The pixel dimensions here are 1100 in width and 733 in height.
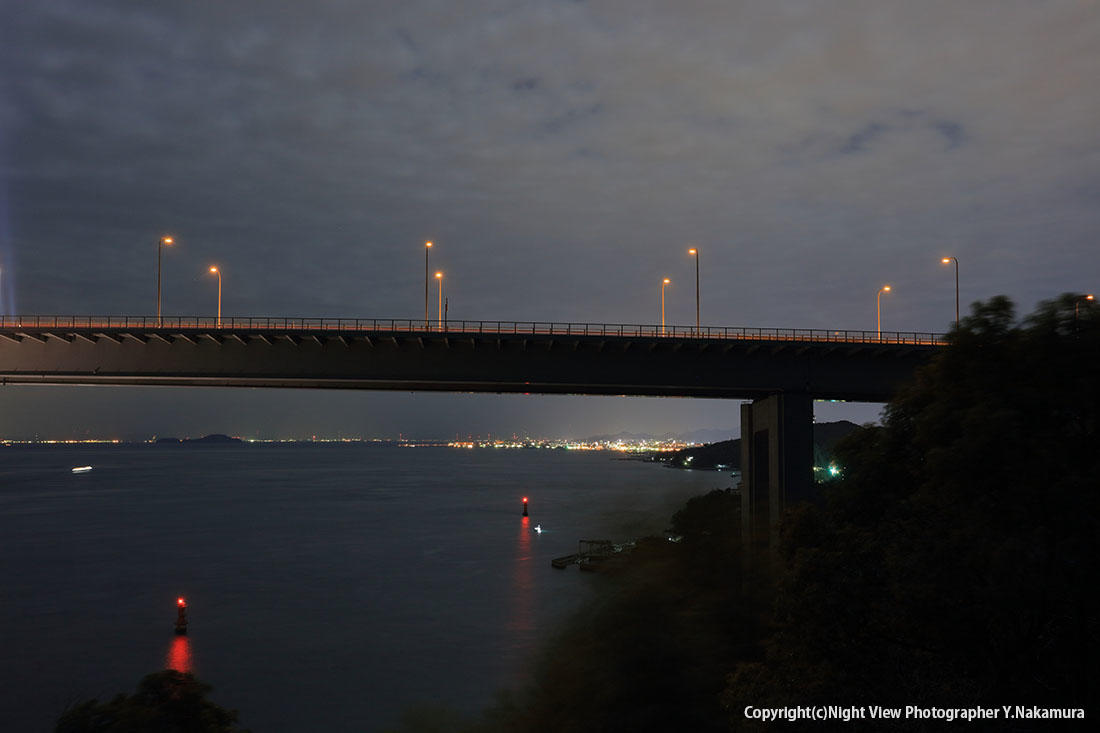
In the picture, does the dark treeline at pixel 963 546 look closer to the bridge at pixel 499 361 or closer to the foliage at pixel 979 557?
the foliage at pixel 979 557

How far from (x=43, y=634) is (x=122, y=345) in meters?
18.3

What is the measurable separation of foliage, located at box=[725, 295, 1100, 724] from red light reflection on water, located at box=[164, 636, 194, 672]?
3463 centimetres

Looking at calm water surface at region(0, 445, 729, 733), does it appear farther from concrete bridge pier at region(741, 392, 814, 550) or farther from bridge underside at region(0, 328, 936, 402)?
bridge underside at region(0, 328, 936, 402)

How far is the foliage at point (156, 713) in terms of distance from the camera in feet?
51.5

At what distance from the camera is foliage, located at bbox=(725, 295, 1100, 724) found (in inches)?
499

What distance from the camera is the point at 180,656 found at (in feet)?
135

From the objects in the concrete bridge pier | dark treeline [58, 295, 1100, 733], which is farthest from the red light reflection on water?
dark treeline [58, 295, 1100, 733]

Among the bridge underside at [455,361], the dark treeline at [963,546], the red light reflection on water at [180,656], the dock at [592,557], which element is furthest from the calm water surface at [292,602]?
the dark treeline at [963,546]

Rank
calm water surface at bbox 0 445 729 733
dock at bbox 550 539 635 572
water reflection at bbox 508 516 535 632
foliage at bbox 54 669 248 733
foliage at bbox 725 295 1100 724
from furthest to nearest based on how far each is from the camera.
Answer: dock at bbox 550 539 635 572, water reflection at bbox 508 516 535 632, calm water surface at bbox 0 445 729 733, foliage at bbox 54 669 248 733, foliage at bbox 725 295 1100 724

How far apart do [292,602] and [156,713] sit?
39.3m

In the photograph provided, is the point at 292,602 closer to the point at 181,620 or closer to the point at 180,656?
the point at 181,620

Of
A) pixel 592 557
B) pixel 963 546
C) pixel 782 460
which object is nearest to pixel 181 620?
pixel 592 557

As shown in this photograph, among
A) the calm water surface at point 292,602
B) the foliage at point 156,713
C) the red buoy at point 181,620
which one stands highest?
the foliage at point 156,713

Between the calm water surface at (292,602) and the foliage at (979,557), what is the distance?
2421cm
